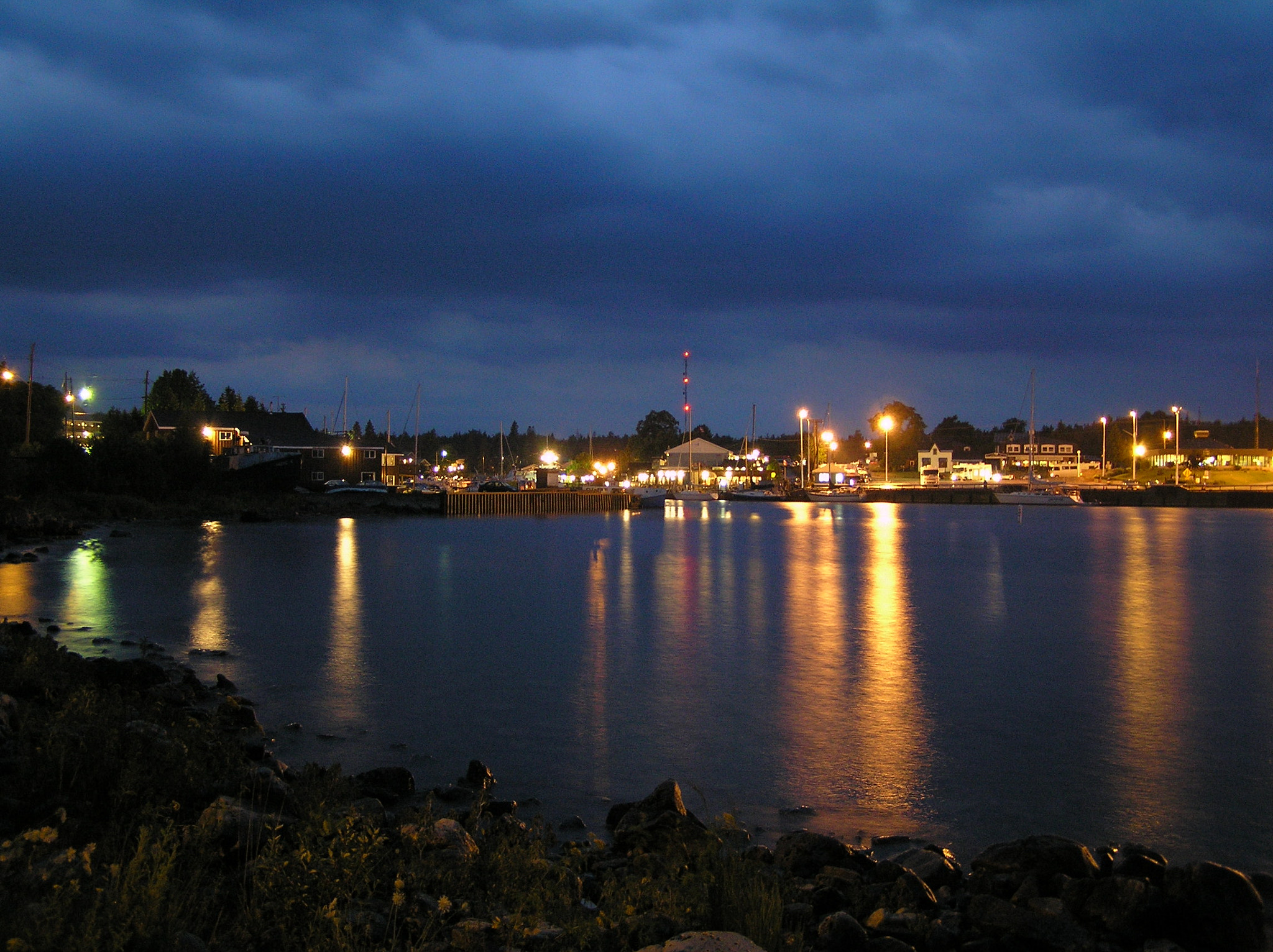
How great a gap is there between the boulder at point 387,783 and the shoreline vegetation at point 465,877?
0.09 m

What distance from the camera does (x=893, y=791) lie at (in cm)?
1045

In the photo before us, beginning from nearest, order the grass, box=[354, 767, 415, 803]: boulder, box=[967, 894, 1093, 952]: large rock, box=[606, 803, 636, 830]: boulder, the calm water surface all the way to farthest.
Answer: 1. the grass
2. box=[967, 894, 1093, 952]: large rock
3. box=[606, 803, 636, 830]: boulder
4. box=[354, 767, 415, 803]: boulder
5. the calm water surface

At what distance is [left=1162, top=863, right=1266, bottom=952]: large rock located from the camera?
646 centimetres

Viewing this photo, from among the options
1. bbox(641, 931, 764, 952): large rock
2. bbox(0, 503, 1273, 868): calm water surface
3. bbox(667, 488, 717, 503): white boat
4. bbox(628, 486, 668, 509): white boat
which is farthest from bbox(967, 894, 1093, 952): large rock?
bbox(667, 488, 717, 503): white boat

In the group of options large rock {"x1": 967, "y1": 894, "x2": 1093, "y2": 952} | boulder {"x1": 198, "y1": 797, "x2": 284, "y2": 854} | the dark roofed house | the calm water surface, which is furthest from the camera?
the dark roofed house

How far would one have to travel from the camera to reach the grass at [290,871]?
4871 mm

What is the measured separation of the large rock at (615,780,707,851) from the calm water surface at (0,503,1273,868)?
42.9 inches

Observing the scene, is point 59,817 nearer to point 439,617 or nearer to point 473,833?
point 473,833

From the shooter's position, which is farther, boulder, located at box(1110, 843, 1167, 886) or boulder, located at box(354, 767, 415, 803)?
boulder, located at box(354, 767, 415, 803)

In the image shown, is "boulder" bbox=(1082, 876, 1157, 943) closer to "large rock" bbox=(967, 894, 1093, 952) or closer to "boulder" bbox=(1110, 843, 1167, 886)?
"large rock" bbox=(967, 894, 1093, 952)

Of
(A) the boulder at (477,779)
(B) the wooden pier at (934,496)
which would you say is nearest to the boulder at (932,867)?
(A) the boulder at (477,779)

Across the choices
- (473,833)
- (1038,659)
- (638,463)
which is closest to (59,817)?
(473,833)

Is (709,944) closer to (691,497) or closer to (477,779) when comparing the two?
(477,779)

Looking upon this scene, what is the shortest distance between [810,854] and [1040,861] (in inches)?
67.7
